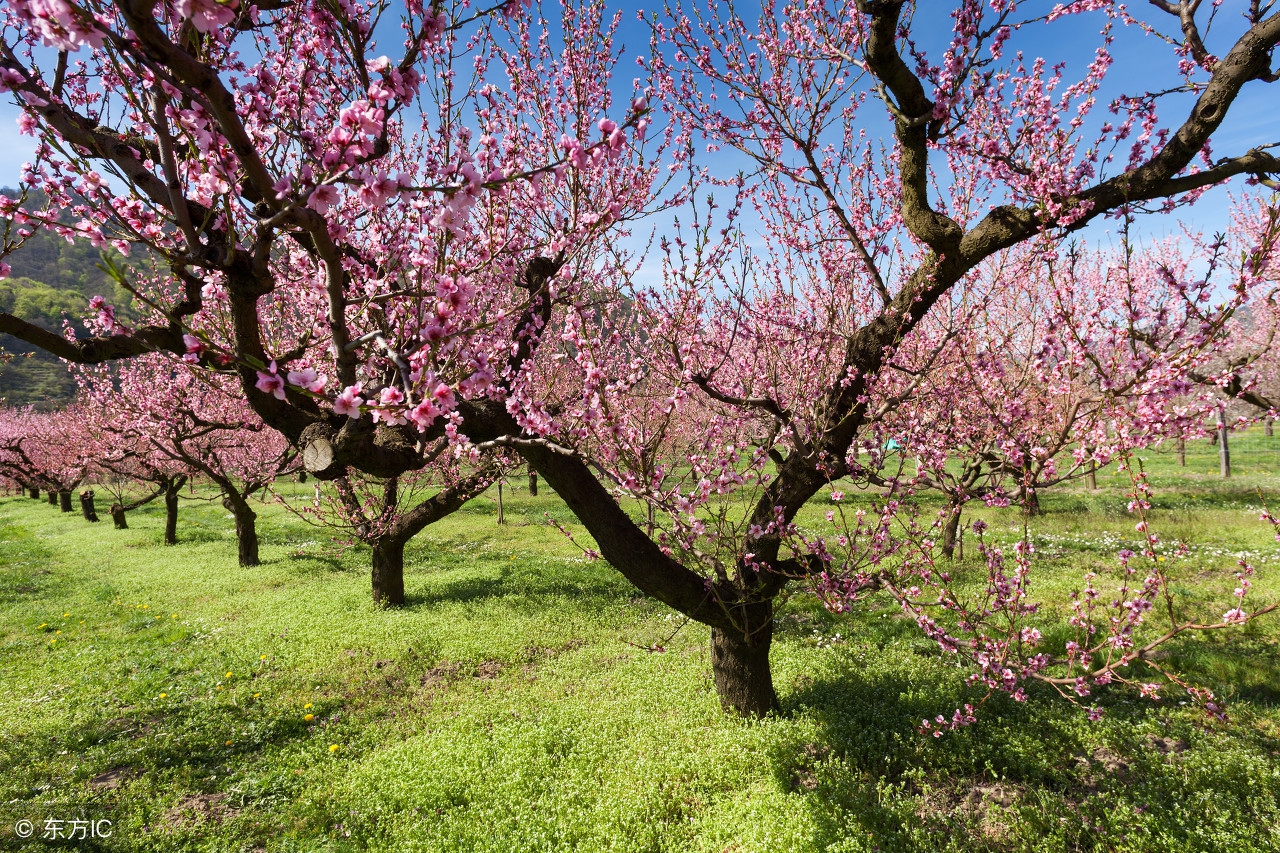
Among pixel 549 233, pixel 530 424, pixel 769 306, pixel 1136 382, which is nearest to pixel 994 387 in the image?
pixel 1136 382

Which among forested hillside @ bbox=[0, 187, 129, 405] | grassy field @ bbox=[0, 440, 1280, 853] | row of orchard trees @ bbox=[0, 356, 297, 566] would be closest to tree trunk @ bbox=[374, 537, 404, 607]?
grassy field @ bbox=[0, 440, 1280, 853]

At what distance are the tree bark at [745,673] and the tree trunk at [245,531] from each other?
14.4 meters

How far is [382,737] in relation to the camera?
6.94 m

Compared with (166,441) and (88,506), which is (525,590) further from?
(88,506)

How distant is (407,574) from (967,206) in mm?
14266

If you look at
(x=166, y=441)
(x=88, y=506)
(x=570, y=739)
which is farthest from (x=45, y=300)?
(x=570, y=739)

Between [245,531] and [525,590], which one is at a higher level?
[245,531]

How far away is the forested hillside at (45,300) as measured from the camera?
83375 millimetres

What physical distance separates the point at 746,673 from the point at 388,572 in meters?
8.09

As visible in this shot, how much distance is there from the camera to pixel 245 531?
50.9 feet

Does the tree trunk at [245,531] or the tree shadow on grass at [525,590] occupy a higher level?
the tree trunk at [245,531]

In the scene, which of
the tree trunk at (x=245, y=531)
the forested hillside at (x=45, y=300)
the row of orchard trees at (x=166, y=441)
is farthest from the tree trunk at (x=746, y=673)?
the forested hillside at (x=45, y=300)

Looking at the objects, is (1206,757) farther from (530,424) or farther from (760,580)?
(530,424)

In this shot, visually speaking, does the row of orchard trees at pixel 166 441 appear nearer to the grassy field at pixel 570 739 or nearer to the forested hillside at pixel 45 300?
the grassy field at pixel 570 739
